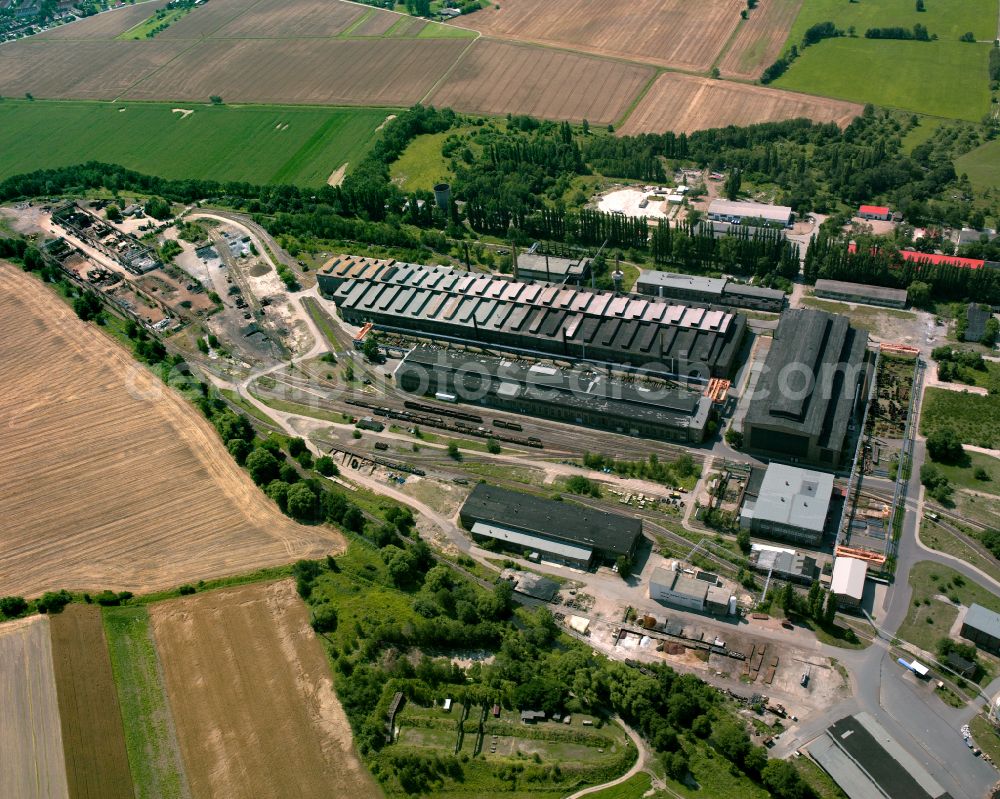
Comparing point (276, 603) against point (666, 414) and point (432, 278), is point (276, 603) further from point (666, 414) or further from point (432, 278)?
point (432, 278)

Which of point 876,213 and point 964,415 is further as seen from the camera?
point 876,213

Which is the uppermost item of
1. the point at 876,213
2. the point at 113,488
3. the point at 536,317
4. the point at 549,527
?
the point at 876,213

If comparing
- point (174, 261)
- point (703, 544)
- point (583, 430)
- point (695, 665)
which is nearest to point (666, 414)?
point (583, 430)

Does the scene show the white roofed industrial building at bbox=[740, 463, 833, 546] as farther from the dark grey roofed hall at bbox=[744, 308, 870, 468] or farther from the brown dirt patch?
the brown dirt patch

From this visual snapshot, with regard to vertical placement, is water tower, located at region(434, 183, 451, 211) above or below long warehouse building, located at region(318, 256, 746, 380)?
above

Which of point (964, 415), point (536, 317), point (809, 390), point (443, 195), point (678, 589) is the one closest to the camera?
point (678, 589)

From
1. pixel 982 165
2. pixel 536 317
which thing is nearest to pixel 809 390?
pixel 536 317

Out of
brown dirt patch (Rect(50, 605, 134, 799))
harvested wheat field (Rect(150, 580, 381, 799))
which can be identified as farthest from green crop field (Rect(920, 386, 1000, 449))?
brown dirt patch (Rect(50, 605, 134, 799))

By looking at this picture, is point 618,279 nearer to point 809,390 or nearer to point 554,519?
point 809,390
